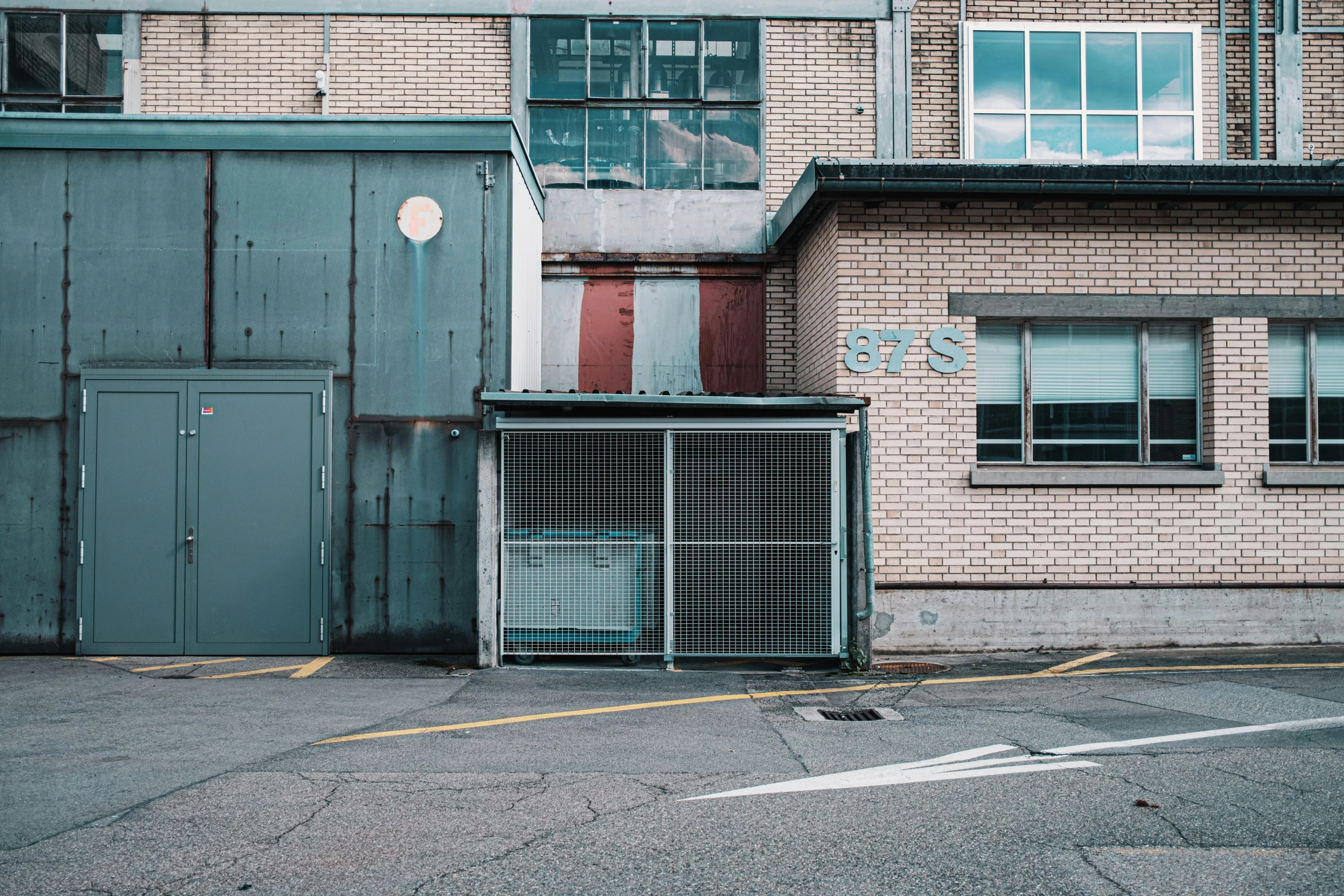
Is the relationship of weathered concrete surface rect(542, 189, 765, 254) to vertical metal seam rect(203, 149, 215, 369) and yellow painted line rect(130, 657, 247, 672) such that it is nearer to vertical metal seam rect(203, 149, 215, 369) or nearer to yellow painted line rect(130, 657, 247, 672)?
vertical metal seam rect(203, 149, 215, 369)

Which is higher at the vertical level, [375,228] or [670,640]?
[375,228]

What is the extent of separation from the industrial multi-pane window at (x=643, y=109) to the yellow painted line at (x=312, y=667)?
656cm

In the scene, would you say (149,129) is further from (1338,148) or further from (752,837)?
(1338,148)

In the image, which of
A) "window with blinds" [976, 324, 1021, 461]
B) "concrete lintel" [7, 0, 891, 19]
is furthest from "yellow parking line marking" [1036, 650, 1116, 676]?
"concrete lintel" [7, 0, 891, 19]

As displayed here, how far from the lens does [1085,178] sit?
9.57 m

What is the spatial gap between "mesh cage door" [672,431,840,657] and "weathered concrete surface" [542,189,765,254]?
4299mm

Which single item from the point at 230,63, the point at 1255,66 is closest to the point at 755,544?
the point at 230,63

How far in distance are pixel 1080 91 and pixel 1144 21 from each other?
1299mm

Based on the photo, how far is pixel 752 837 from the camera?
4344mm

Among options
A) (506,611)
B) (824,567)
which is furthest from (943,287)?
(506,611)

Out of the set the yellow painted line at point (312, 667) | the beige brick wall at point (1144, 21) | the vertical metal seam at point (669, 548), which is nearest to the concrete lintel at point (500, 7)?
the beige brick wall at point (1144, 21)

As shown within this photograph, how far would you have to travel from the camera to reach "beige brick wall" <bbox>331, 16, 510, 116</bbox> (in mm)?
12758

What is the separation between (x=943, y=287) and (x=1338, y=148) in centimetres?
669

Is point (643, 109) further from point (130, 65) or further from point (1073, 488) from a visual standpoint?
point (1073, 488)
